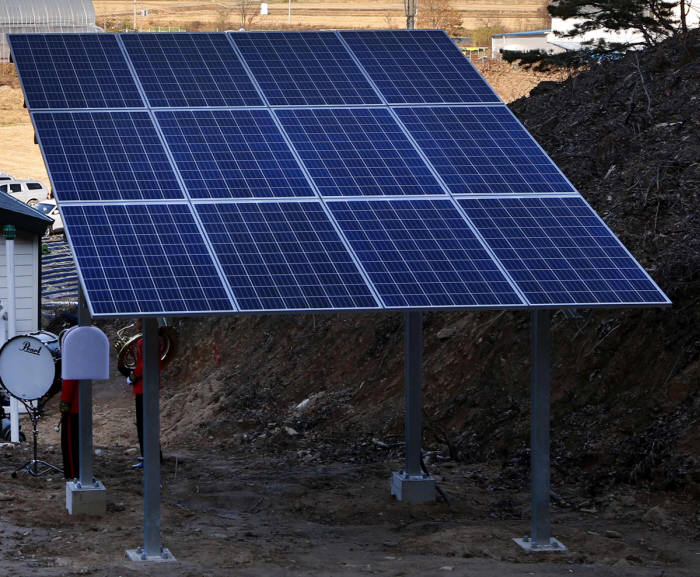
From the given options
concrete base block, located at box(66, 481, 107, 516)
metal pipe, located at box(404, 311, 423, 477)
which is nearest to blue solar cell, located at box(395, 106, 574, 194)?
metal pipe, located at box(404, 311, 423, 477)

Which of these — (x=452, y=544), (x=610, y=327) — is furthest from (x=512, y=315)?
(x=452, y=544)

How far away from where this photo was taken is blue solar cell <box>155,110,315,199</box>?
11.9 meters

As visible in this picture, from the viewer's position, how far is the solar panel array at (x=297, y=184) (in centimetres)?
1071

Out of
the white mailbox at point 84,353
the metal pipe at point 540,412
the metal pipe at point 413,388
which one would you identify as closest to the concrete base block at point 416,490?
the metal pipe at point 413,388

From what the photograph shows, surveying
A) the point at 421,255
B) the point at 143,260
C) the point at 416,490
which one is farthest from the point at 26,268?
the point at 421,255

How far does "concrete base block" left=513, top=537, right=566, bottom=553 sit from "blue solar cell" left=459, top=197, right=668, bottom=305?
2.72 metres

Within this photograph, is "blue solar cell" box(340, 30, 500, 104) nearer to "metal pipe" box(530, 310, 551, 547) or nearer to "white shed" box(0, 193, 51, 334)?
"metal pipe" box(530, 310, 551, 547)

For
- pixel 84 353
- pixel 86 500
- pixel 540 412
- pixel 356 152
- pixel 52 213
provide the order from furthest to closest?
pixel 52 213
pixel 86 500
pixel 356 152
pixel 84 353
pixel 540 412

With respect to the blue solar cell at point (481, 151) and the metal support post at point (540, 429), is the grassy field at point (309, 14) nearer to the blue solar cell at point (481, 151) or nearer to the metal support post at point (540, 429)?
the blue solar cell at point (481, 151)

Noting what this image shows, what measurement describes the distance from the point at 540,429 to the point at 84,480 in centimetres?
550

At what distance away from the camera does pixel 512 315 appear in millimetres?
18844

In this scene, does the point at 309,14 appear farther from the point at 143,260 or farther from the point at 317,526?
the point at 143,260

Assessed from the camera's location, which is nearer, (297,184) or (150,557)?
(150,557)

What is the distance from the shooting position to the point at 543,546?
11.9 meters
